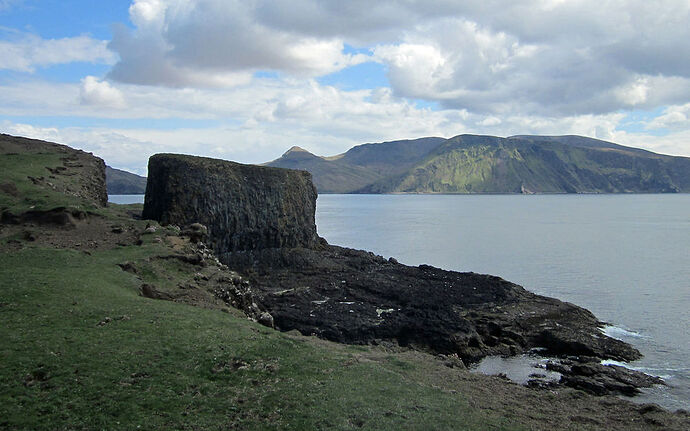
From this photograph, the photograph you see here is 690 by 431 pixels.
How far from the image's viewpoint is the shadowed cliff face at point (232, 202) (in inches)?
2574

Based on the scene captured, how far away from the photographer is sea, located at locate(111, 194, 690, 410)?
42750mm

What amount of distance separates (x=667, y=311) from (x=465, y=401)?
46689mm

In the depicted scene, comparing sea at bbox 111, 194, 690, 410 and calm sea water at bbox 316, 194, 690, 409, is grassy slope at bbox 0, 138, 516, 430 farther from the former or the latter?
calm sea water at bbox 316, 194, 690, 409

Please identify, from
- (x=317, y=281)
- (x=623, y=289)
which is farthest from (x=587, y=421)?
(x=623, y=289)

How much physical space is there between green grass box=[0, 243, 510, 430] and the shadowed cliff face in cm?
3761

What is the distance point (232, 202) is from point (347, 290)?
22.2 m

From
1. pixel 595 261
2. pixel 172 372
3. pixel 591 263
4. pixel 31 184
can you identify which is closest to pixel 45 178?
pixel 31 184

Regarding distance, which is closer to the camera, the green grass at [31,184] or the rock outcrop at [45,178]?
the green grass at [31,184]

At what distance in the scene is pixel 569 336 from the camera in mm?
45969

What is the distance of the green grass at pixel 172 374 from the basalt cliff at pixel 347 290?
15.5 m

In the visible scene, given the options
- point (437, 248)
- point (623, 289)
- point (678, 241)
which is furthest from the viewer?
point (678, 241)

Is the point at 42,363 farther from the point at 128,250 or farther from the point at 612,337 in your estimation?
the point at 612,337

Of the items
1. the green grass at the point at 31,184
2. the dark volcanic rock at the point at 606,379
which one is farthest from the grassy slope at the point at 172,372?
the green grass at the point at 31,184

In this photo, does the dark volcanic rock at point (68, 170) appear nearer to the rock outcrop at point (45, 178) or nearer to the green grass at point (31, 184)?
the rock outcrop at point (45, 178)
